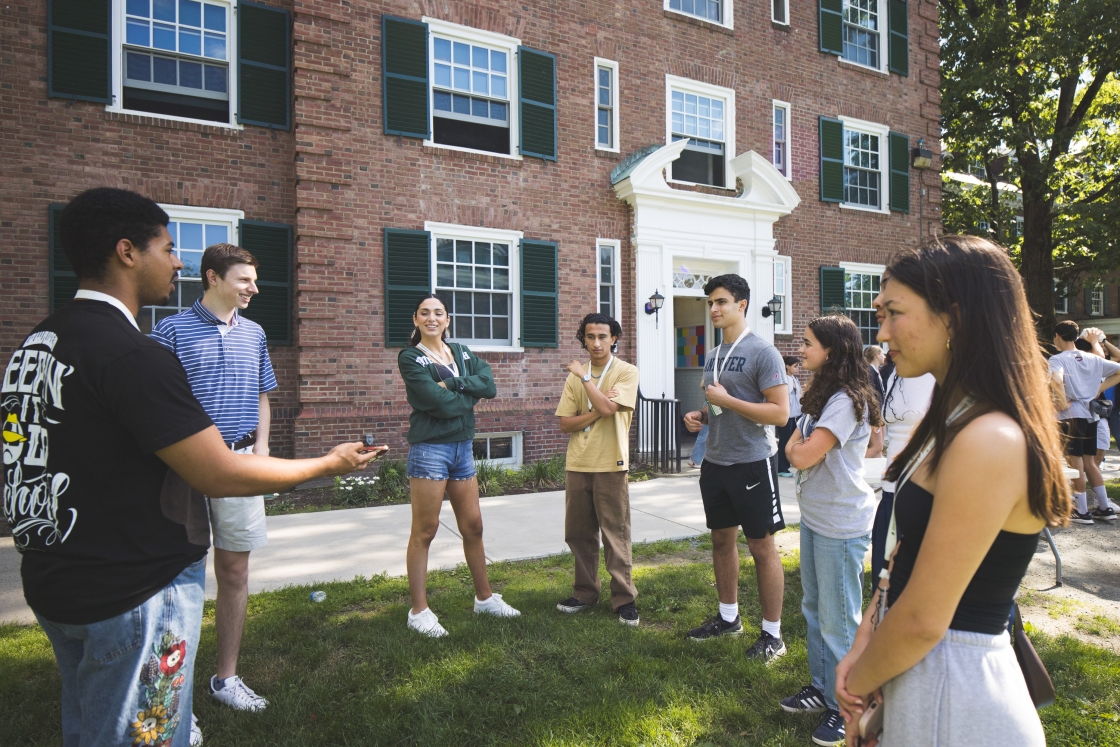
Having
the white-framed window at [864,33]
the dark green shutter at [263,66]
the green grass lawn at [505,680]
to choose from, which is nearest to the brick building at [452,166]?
the dark green shutter at [263,66]

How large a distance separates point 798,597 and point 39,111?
32.4ft

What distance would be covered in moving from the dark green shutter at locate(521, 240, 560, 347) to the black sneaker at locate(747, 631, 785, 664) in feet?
23.0

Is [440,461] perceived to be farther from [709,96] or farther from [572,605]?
[709,96]

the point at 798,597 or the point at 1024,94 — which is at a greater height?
the point at 1024,94

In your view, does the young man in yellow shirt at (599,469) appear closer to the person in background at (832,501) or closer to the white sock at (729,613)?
the white sock at (729,613)

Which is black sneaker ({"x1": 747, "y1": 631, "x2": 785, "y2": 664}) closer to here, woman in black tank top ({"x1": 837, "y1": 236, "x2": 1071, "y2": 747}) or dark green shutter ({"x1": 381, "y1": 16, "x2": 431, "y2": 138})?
woman in black tank top ({"x1": 837, "y1": 236, "x2": 1071, "y2": 747})

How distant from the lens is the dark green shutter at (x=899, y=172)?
45.8ft

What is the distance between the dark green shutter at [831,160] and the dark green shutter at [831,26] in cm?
145

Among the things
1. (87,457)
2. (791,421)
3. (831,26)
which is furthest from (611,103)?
(87,457)

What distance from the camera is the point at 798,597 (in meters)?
4.54

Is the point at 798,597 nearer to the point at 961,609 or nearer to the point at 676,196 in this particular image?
the point at 961,609

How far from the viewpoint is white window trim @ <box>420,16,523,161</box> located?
9.58 m

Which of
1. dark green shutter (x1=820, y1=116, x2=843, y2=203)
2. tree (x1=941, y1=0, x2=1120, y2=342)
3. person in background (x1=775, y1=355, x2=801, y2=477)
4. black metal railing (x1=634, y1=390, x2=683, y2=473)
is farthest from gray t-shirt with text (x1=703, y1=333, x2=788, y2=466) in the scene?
tree (x1=941, y1=0, x2=1120, y2=342)

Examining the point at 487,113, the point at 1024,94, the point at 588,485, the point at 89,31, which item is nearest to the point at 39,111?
the point at 89,31
